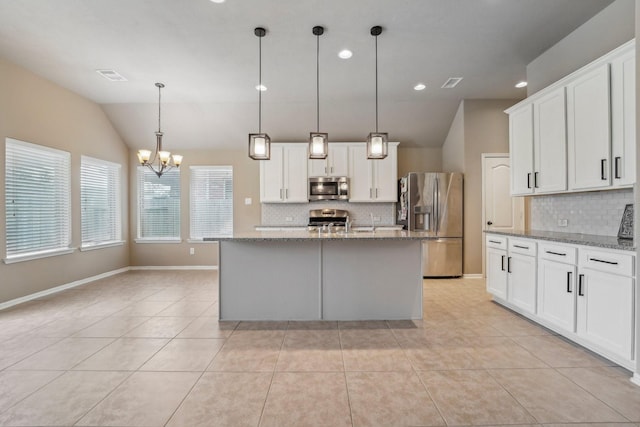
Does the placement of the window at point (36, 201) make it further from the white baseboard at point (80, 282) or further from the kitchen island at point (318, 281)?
the kitchen island at point (318, 281)

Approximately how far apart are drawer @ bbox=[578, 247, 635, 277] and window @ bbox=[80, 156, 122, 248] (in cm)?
667

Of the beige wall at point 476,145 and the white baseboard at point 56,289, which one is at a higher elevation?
the beige wall at point 476,145

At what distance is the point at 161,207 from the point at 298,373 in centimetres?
553

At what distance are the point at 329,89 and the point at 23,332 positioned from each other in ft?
15.8

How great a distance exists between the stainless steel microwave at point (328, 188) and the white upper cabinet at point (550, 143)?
3.26 m

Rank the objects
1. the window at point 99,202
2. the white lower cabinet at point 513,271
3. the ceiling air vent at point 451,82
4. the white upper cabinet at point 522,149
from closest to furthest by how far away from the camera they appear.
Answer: the white lower cabinet at point 513,271 < the white upper cabinet at point 522,149 < the ceiling air vent at point 451,82 < the window at point 99,202

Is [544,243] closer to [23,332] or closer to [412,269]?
[412,269]

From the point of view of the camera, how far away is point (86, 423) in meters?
1.84

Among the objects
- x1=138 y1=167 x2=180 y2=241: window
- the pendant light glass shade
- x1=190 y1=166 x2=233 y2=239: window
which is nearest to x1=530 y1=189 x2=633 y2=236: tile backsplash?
the pendant light glass shade

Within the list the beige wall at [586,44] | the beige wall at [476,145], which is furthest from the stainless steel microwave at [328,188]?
the beige wall at [586,44]

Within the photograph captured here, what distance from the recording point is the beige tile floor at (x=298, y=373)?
75.1 inches

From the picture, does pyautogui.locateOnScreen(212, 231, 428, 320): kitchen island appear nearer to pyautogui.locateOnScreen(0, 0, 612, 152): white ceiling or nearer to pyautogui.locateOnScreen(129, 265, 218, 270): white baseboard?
pyautogui.locateOnScreen(0, 0, 612, 152): white ceiling

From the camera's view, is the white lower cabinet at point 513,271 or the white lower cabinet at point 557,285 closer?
the white lower cabinet at point 557,285

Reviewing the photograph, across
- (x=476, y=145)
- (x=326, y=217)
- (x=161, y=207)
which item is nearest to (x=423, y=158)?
(x=476, y=145)
